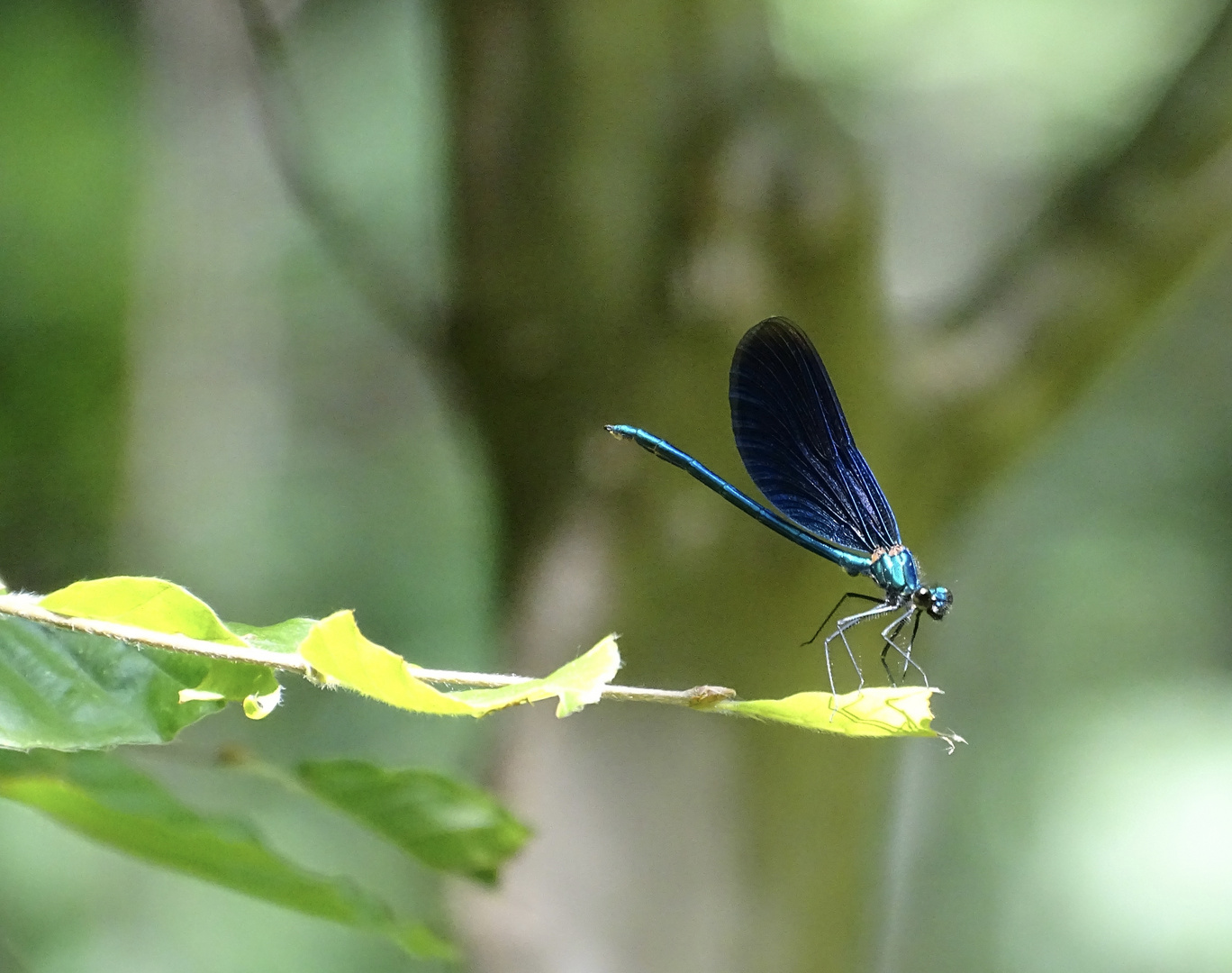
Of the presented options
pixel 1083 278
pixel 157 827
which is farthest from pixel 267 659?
pixel 1083 278

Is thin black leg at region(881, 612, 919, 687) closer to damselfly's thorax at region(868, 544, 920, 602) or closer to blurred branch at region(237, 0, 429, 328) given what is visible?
damselfly's thorax at region(868, 544, 920, 602)

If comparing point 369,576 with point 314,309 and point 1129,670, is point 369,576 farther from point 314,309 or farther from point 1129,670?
point 1129,670

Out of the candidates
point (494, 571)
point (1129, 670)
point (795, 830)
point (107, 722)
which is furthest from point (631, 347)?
point (1129, 670)

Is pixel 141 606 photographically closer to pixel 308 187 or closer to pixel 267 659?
pixel 267 659

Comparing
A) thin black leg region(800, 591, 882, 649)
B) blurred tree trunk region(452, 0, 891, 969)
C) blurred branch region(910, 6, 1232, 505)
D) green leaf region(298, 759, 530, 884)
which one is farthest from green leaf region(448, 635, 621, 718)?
blurred branch region(910, 6, 1232, 505)

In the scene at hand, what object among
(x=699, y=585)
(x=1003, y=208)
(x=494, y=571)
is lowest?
(x=699, y=585)
